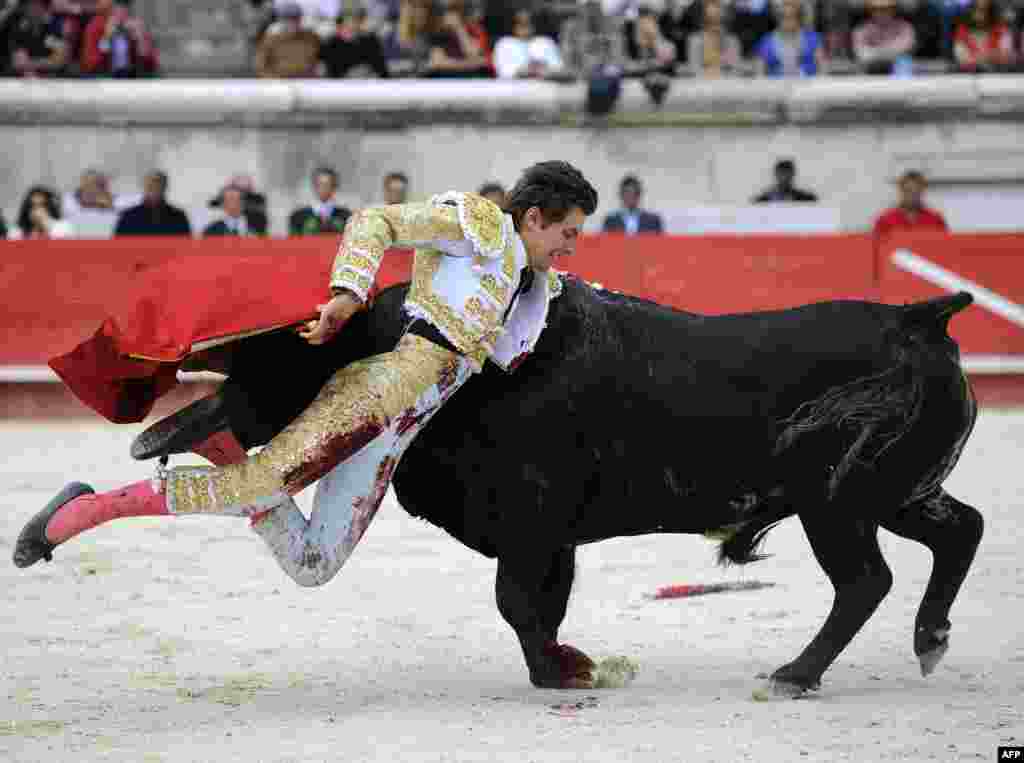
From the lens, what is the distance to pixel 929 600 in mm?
5129

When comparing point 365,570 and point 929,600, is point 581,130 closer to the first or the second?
point 365,570

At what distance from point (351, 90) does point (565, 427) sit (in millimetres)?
9196

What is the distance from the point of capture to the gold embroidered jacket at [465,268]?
4.73 meters

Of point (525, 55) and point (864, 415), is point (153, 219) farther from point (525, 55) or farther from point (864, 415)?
point (864, 415)

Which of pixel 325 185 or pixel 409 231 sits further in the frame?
pixel 325 185

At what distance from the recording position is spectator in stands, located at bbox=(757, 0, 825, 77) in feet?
46.3

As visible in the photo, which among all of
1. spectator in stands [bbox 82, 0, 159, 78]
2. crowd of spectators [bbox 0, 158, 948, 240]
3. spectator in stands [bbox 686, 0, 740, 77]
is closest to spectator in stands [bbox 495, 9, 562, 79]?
spectator in stands [bbox 686, 0, 740, 77]

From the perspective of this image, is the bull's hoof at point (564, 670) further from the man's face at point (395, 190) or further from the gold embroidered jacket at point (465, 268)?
the man's face at point (395, 190)

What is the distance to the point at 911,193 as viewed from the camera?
489 inches

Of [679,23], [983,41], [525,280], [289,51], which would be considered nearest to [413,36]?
[289,51]

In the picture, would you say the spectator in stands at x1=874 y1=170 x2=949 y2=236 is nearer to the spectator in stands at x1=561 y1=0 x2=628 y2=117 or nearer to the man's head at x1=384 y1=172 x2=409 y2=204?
the spectator in stands at x1=561 y1=0 x2=628 y2=117

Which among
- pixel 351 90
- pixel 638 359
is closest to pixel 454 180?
pixel 351 90

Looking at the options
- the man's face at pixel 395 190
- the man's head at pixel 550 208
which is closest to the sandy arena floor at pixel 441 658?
the man's head at pixel 550 208

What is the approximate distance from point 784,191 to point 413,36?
296 centimetres
